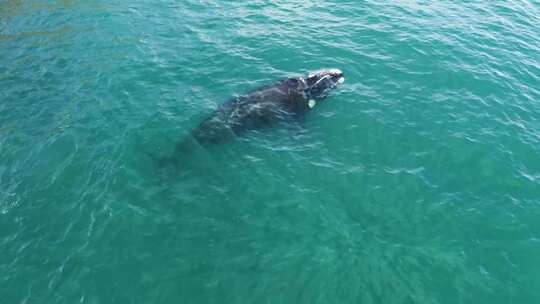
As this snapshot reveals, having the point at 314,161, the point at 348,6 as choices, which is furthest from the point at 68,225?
the point at 348,6

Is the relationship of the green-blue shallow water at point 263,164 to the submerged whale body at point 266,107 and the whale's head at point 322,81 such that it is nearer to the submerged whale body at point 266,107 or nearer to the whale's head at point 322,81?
the whale's head at point 322,81

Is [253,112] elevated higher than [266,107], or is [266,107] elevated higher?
[266,107]

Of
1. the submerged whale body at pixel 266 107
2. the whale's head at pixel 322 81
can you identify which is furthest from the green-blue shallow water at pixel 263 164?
the submerged whale body at pixel 266 107

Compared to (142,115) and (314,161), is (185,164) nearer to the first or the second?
(142,115)

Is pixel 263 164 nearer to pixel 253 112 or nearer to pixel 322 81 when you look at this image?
pixel 253 112

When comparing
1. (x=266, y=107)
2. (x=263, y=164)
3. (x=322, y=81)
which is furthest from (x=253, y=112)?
(x=322, y=81)

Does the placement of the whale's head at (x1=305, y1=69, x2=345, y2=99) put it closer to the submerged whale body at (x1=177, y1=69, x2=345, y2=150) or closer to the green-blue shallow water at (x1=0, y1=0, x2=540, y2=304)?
the submerged whale body at (x1=177, y1=69, x2=345, y2=150)
